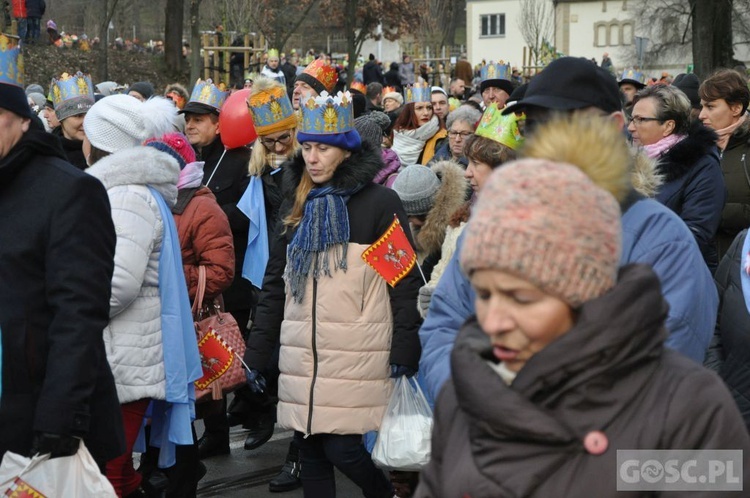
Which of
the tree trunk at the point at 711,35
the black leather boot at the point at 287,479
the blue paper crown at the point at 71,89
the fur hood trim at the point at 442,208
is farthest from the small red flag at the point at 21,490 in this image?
the tree trunk at the point at 711,35

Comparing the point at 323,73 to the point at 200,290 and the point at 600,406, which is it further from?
the point at 600,406

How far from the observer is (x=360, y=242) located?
5.25m

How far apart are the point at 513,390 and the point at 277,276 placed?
3414 mm

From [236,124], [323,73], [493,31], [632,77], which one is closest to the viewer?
[236,124]

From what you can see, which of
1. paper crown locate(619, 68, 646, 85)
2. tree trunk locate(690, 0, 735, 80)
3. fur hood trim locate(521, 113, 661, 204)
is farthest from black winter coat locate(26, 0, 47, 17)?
fur hood trim locate(521, 113, 661, 204)

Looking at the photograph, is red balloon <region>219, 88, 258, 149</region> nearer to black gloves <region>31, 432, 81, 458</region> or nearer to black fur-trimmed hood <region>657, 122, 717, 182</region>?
black fur-trimmed hood <region>657, 122, 717, 182</region>

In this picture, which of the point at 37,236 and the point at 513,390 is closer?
the point at 513,390

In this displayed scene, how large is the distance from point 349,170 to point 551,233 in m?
3.28

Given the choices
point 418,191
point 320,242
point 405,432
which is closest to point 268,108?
point 418,191

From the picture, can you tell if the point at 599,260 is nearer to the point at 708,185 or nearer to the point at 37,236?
the point at 37,236

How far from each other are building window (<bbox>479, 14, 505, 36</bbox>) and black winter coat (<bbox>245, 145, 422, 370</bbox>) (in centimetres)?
7946

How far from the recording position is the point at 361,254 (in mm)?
5207

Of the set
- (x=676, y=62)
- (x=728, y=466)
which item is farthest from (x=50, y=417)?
(x=676, y=62)

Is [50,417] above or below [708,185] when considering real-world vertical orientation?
below
